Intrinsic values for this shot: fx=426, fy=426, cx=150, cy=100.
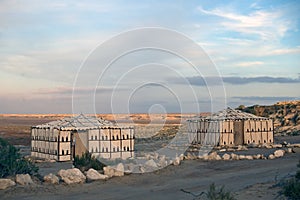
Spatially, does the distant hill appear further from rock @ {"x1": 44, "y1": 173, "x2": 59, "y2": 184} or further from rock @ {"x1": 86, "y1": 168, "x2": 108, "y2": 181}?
rock @ {"x1": 44, "y1": 173, "x2": 59, "y2": 184}

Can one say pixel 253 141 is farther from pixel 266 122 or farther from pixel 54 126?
pixel 54 126

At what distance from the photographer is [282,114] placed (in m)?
50.8

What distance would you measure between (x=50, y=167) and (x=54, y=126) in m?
4.03

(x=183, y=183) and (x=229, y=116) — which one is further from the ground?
(x=229, y=116)

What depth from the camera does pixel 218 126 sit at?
28.6 metres

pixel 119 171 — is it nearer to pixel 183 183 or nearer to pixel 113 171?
pixel 113 171

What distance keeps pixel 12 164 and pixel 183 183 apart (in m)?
5.78

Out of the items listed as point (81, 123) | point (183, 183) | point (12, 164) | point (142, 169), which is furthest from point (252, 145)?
point (12, 164)

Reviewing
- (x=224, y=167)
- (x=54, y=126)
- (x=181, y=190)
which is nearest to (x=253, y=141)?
(x=224, y=167)

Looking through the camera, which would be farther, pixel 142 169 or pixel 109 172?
pixel 142 169

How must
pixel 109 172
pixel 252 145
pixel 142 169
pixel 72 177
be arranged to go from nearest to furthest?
pixel 72 177 < pixel 109 172 < pixel 142 169 < pixel 252 145

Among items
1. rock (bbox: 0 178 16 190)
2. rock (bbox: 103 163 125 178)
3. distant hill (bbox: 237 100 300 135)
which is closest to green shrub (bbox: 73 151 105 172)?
rock (bbox: 103 163 125 178)

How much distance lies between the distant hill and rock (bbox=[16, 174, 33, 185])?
114 ft

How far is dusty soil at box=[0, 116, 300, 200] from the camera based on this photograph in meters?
12.1
